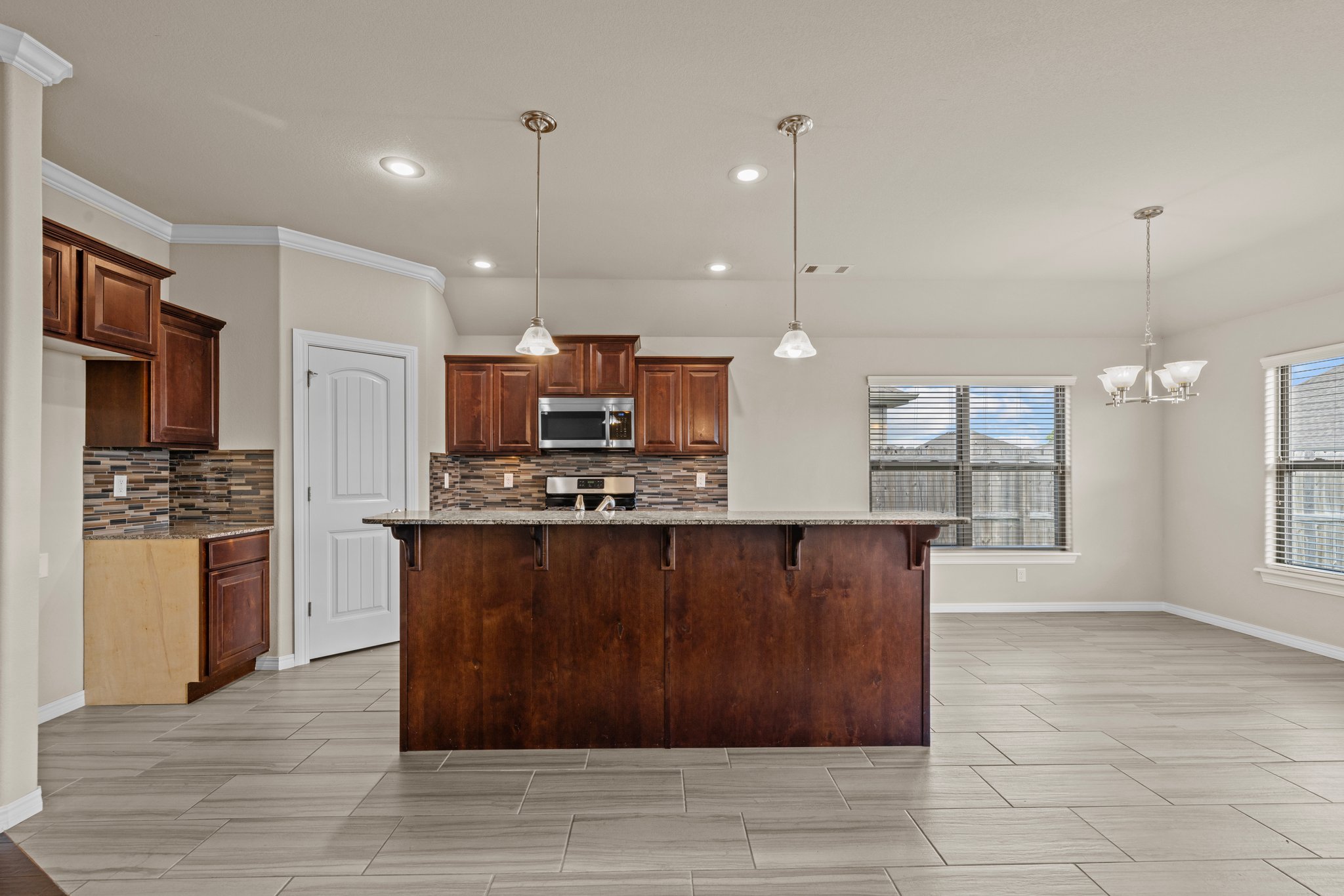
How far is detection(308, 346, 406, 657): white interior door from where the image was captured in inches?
172

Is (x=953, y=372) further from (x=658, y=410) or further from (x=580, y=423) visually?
(x=580, y=423)

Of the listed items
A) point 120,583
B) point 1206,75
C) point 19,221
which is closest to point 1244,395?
point 1206,75

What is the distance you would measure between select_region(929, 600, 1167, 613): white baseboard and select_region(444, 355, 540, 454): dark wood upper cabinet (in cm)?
400

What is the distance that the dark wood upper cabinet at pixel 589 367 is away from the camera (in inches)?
217

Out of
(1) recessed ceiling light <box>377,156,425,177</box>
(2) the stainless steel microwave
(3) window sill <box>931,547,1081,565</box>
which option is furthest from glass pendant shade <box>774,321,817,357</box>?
(3) window sill <box>931,547,1081,565</box>

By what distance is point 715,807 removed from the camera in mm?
2471

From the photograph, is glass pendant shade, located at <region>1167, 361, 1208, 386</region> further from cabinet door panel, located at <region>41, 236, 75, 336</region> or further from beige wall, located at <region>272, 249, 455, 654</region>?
cabinet door panel, located at <region>41, 236, 75, 336</region>

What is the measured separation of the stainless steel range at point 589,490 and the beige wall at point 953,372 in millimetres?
933

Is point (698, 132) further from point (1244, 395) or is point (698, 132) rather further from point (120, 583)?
point (1244, 395)

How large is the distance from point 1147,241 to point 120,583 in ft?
21.3

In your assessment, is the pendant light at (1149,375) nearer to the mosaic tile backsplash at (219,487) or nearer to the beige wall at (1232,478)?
the beige wall at (1232,478)

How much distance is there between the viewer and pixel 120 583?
11.6 ft

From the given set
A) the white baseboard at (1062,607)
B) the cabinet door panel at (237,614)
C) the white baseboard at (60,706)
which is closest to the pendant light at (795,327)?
the cabinet door panel at (237,614)

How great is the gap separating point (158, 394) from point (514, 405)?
243 cm
